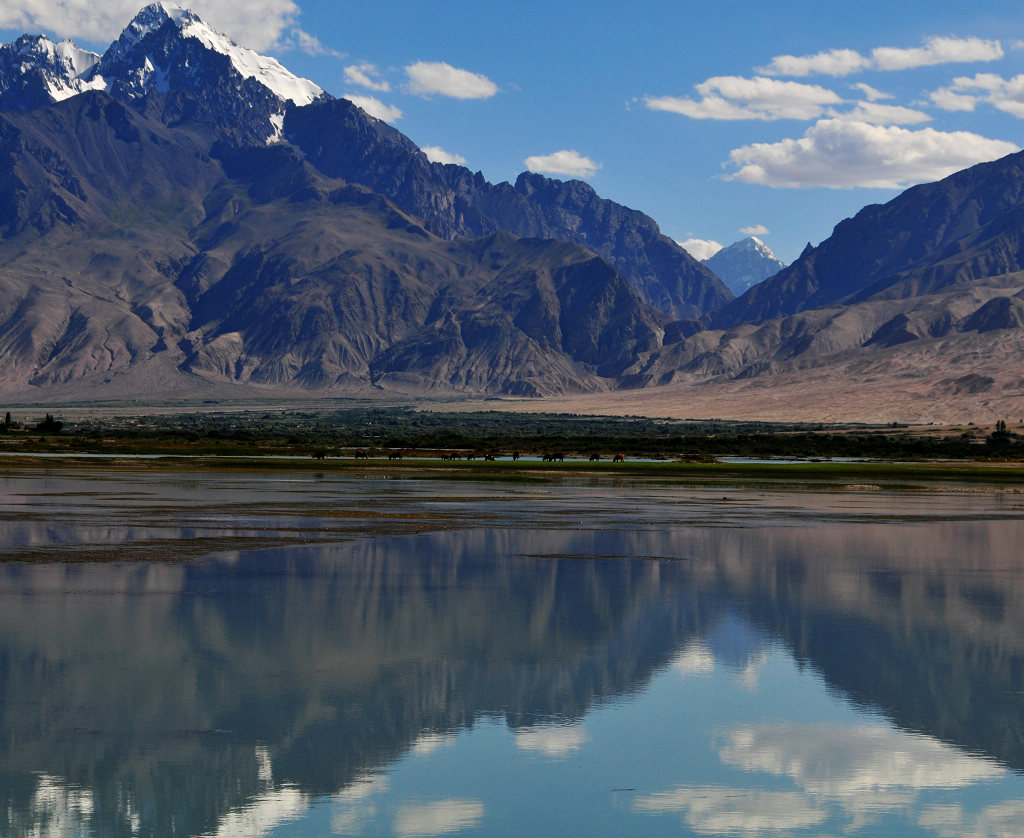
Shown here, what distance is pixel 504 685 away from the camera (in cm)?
2269

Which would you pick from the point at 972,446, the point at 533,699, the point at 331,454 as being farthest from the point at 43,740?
the point at 972,446

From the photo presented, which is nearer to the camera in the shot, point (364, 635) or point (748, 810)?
point (748, 810)

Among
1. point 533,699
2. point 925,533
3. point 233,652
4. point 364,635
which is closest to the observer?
point 533,699

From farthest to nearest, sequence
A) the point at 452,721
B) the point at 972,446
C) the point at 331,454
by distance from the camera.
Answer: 1. the point at 972,446
2. the point at 331,454
3. the point at 452,721

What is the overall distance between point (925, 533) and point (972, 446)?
86.9m

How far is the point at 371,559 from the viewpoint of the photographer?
38594mm

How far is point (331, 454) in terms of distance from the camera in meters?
112

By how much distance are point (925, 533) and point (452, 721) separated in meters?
34.1

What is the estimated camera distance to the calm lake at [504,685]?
1641 cm

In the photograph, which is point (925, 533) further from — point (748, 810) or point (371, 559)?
point (748, 810)

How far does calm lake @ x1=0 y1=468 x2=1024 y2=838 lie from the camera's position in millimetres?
16406

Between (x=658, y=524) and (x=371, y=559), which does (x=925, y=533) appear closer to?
(x=658, y=524)

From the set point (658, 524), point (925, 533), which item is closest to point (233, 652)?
point (658, 524)

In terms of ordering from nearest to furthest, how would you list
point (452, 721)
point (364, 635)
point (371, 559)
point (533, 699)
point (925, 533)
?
1. point (452, 721)
2. point (533, 699)
3. point (364, 635)
4. point (371, 559)
5. point (925, 533)
